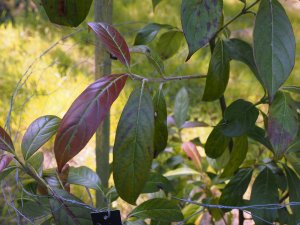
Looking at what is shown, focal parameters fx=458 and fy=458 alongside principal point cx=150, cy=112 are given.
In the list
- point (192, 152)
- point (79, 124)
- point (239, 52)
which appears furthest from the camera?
point (192, 152)

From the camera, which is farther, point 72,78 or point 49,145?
point 72,78

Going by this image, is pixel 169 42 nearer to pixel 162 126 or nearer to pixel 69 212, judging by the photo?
pixel 162 126

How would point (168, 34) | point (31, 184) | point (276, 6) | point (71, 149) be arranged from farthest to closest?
point (168, 34) → point (31, 184) → point (276, 6) → point (71, 149)

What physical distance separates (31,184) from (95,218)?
33 centimetres

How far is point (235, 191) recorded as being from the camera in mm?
1236

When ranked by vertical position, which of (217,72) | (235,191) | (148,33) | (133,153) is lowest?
(235,191)

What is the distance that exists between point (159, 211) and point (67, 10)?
1.74ft

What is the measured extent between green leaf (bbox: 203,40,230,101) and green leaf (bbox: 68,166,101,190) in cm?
37

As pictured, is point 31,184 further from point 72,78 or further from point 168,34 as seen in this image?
point 72,78

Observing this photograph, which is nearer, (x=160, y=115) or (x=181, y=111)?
(x=160, y=115)

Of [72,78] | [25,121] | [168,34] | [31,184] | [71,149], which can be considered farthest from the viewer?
[72,78]

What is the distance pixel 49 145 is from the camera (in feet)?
8.64

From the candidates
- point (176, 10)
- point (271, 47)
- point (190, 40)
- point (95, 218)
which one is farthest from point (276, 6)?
point (176, 10)

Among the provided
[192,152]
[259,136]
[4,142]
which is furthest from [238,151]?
[4,142]
